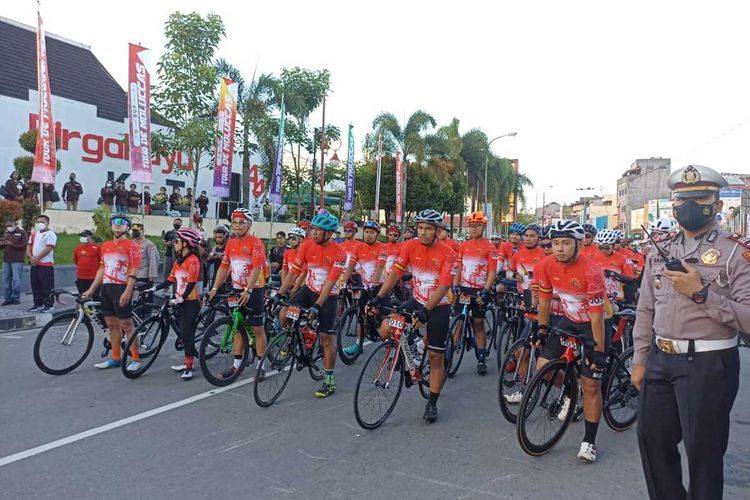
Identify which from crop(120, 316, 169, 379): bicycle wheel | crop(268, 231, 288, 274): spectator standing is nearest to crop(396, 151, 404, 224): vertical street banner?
crop(268, 231, 288, 274): spectator standing

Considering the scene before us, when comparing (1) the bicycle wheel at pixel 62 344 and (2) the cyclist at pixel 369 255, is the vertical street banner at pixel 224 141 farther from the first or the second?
(1) the bicycle wheel at pixel 62 344

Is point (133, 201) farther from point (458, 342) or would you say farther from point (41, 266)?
point (458, 342)

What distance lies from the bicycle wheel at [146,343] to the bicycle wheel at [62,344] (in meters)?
0.79

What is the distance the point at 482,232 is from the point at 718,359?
5610mm

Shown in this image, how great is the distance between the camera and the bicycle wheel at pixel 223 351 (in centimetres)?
682

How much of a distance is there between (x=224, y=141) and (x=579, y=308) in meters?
15.2

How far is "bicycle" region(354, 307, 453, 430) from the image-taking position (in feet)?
17.4

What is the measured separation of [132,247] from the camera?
7246 millimetres

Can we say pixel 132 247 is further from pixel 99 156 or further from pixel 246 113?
pixel 99 156

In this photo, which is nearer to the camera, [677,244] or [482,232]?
[677,244]

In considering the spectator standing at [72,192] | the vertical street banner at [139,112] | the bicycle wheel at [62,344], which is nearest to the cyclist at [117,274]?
the bicycle wheel at [62,344]

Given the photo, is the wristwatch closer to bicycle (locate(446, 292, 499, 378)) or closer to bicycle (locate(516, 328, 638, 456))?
bicycle (locate(516, 328, 638, 456))

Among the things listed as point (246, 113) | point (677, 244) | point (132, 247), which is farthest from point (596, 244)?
point (246, 113)

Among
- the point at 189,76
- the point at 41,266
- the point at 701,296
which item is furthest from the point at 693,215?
the point at 189,76
